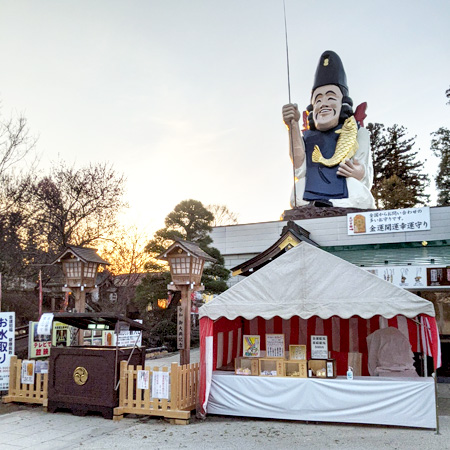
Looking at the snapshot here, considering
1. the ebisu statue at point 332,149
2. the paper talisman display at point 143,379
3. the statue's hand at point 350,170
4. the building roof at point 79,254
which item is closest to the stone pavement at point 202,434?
the paper talisman display at point 143,379

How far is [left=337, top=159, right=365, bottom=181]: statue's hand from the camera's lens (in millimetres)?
21062

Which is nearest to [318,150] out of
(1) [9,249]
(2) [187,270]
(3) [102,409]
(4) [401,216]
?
(4) [401,216]

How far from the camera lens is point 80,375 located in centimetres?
867

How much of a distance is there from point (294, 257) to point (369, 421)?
121 inches

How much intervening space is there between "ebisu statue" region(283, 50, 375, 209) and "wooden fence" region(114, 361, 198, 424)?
1386 centimetres

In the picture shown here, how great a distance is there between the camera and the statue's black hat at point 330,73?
22219 mm

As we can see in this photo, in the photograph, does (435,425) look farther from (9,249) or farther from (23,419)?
(9,249)

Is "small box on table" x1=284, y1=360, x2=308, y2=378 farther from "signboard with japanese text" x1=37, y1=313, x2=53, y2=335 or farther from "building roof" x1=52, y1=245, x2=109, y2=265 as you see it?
"building roof" x1=52, y1=245, x2=109, y2=265

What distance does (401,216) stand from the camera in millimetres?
17125

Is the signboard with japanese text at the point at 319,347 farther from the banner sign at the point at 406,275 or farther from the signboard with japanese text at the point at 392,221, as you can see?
the signboard with japanese text at the point at 392,221

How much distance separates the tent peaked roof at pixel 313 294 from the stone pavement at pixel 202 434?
1.85 meters

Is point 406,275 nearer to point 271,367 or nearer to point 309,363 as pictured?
point 309,363

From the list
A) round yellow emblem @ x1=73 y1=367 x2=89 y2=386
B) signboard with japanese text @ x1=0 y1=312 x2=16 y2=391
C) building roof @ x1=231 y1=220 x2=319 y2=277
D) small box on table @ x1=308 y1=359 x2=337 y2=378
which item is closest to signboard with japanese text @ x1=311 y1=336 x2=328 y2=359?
small box on table @ x1=308 y1=359 x2=337 y2=378

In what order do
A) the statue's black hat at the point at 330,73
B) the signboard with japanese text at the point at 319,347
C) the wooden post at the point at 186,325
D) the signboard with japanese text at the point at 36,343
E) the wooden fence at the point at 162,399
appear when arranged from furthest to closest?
the statue's black hat at the point at 330,73
the signboard with japanese text at the point at 36,343
the wooden post at the point at 186,325
the signboard with japanese text at the point at 319,347
the wooden fence at the point at 162,399
